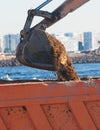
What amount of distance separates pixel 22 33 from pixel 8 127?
7.49 feet

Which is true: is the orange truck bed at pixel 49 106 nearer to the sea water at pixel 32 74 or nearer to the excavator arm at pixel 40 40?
the excavator arm at pixel 40 40

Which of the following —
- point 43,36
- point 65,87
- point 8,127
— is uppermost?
point 43,36

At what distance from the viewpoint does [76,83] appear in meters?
6.38

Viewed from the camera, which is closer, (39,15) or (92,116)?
(92,116)

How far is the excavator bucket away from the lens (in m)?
8.00

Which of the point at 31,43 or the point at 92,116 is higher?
the point at 31,43

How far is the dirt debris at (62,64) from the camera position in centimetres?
796

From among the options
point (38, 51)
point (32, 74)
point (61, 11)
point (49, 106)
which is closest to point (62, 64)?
point (38, 51)

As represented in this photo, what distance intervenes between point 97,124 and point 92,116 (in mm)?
110

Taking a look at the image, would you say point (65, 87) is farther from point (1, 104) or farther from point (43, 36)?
point (43, 36)

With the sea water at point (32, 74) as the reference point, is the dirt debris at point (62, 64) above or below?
above

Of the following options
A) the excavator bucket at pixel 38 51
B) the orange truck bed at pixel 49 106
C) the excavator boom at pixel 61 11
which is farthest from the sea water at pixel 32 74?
the orange truck bed at pixel 49 106

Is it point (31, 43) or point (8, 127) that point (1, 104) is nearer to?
point (8, 127)

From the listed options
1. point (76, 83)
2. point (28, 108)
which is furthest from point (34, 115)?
point (76, 83)
